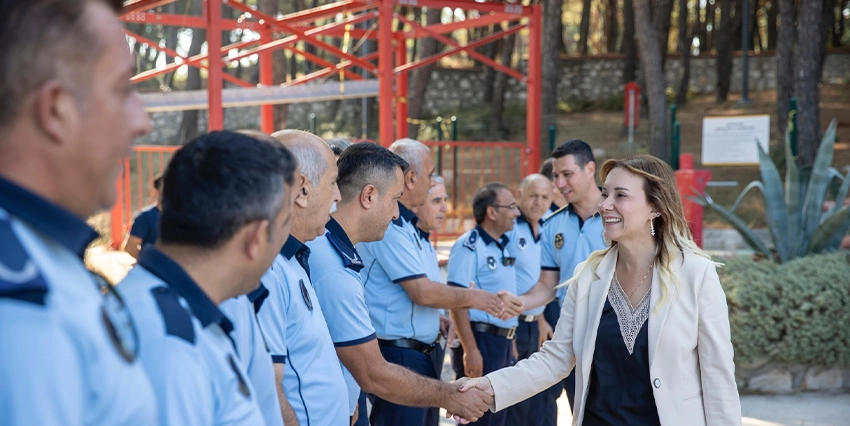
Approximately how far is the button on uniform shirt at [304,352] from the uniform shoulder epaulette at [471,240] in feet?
8.73

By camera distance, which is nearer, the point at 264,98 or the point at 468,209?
the point at 264,98

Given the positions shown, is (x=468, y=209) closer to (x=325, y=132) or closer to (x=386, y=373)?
(x=386, y=373)

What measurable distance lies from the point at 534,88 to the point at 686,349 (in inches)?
301

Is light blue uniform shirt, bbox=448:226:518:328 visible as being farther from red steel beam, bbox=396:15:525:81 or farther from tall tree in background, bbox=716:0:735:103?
tall tree in background, bbox=716:0:735:103

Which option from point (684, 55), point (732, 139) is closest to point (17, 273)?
point (732, 139)

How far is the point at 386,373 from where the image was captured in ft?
8.80

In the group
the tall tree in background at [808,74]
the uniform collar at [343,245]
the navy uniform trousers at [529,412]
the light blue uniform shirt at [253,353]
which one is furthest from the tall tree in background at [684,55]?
the light blue uniform shirt at [253,353]

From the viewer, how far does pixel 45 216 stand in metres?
0.96

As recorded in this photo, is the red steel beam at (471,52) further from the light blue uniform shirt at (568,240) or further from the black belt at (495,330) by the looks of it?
the black belt at (495,330)

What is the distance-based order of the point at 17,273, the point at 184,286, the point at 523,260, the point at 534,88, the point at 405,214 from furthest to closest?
1. the point at 534,88
2. the point at 523,260
3. the point at 405,214
4. the point at 184,286
5. the point at 17,273

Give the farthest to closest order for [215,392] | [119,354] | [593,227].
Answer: [593,227], [215,392], [119,354]

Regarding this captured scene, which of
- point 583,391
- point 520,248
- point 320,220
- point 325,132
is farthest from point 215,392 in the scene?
point 325,132

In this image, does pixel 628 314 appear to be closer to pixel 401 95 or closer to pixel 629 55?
pixel 401 95

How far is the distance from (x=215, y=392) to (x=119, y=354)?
0.97ft
